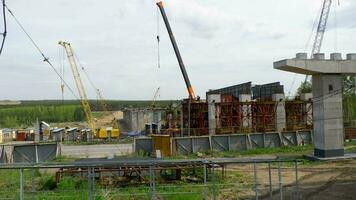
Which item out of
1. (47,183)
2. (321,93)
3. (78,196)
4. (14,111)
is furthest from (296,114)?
(14,111)

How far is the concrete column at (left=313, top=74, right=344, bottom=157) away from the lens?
3231 cm

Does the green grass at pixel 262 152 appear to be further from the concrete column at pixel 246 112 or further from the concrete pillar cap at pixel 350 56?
the concrete pillar cap at pixel 350 56

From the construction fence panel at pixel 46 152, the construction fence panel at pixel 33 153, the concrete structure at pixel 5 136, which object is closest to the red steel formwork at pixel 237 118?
the construction fence panel at pixel 46 152

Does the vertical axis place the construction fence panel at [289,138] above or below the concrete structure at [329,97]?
below

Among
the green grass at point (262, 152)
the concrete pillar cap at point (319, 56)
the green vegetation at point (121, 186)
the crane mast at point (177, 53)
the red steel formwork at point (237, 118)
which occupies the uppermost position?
the crane mast at point (177, 53)

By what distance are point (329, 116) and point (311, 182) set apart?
11.3 meters

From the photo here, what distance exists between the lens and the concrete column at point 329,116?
32312 millimetres

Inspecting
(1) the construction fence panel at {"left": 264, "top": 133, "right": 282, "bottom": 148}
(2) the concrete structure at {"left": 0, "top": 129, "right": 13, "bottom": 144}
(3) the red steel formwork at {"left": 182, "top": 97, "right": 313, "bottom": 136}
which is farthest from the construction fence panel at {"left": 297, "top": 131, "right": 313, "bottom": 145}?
(2) the concrete structure at {"left": 0, "top": 129, "right": 13, "bottom": 144}

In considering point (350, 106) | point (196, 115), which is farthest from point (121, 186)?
point (350, 106)

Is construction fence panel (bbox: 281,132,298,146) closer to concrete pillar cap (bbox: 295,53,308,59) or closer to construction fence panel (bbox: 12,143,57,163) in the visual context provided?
concrete pillar cap (bbox: 295,53,308,59)

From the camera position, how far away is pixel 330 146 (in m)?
32.3

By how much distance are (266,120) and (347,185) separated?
32.8 meters

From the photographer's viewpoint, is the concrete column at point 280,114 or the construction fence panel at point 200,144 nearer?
the construction fence panel at point 200,144

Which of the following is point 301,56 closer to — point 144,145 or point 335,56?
point 335,56
